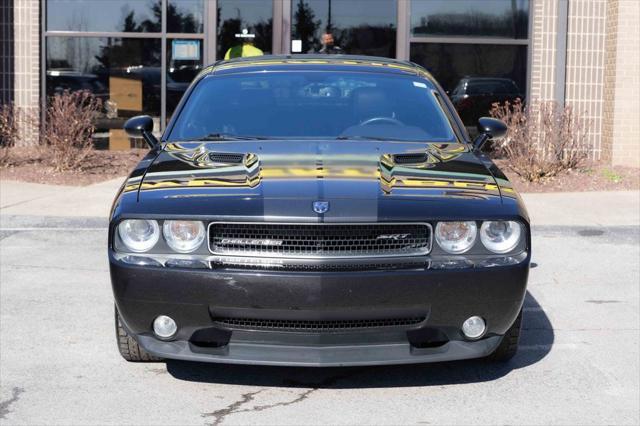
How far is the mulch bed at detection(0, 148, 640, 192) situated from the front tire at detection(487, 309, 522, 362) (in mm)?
6997

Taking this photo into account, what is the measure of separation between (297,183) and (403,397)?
3.84 feet

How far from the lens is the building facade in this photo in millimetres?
14297

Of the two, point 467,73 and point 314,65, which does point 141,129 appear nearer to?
point 314,65

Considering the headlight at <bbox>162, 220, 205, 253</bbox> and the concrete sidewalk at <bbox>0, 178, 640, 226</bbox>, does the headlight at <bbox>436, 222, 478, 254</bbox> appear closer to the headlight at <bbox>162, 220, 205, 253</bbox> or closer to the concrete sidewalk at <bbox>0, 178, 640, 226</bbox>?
the headlight at <bbox>162, 220, 205, 253</bbox>

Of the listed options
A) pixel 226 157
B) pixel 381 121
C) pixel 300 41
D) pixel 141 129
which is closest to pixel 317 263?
pixel 226 157

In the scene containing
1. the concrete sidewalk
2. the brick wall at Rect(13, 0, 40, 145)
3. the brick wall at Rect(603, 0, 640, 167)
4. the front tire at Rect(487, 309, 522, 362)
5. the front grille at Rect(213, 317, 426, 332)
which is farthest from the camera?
the brick wall at Rect(13, 0, 40, 145)

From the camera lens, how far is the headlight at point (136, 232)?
4.68 metres

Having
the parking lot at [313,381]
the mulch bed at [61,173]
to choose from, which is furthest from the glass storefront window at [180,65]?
the parking lot at [313,381]

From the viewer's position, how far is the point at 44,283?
23.9 feet

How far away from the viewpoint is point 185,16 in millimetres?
14383

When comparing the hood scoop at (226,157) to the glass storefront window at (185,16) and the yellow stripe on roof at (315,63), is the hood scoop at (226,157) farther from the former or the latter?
the glass storefront window at (185,16)

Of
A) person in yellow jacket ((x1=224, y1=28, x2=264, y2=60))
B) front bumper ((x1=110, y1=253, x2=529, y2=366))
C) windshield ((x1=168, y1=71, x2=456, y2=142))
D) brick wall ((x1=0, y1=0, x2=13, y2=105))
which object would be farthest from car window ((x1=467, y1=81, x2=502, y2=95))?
front bumper ((x1=110, y1=253, x2=529, y2=366))

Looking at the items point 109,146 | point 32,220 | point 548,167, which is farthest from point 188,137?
point 109,146

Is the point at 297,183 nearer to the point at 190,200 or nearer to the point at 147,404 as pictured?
the point at 190,200
